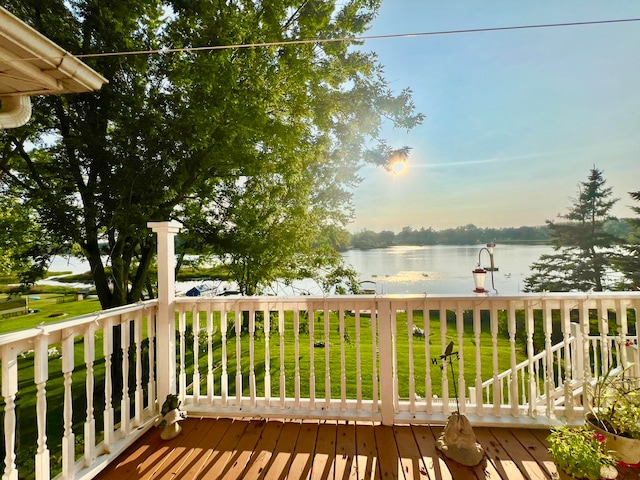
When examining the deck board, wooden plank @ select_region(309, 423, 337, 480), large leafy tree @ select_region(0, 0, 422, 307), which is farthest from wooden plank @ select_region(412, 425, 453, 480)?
large leafy tree @ select_region(0, 0, 422, 307)

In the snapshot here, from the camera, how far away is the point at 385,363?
224 centimetres

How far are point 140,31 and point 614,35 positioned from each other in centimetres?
669

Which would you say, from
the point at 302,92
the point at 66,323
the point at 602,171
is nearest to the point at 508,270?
the point at 602,171

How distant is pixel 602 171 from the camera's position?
5.61m

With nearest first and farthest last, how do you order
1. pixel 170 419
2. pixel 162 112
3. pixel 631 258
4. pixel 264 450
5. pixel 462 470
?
pixel 462 470 < pixel 264 450 < pixel 170 419 < pixel 162 112 < pixel 631 258

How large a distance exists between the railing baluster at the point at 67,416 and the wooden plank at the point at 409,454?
1.91 metres

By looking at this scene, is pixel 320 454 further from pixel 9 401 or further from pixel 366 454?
pixel 9 401

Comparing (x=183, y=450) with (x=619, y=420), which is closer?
(x=619, y=420)

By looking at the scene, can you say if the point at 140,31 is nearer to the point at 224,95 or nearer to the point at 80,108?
the point at 80,108

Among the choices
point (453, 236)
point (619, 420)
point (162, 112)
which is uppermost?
point (162, 112)

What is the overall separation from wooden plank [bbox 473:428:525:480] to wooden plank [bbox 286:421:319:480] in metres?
1.14

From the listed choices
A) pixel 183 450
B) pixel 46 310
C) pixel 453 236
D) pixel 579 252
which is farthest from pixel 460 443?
pixel 579 252

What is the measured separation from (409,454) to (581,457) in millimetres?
903

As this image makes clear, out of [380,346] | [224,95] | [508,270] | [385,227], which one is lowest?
[380,346]
